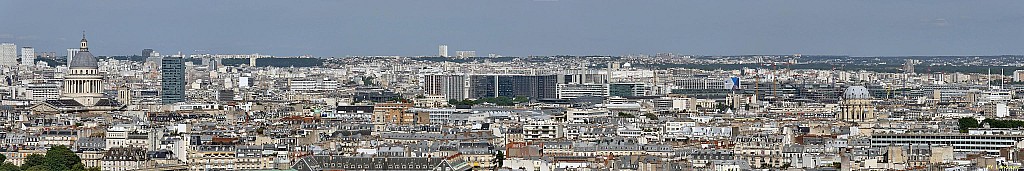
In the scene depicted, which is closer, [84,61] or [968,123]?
[968,123]

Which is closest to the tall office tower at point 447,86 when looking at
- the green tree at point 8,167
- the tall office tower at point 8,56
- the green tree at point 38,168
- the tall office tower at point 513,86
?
the tall office tower at point 513,86

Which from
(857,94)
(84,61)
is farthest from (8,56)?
(857,94)

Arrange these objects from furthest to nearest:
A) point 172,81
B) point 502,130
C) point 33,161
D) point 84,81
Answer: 1. point 172,81
2. point 84,81
3. point 502,130
4. point 33,161

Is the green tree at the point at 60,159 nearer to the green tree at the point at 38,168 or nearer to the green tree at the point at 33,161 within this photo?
the green tree at the point at 33,161

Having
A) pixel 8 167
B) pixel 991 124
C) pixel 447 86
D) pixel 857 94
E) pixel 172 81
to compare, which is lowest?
pixel 8 167

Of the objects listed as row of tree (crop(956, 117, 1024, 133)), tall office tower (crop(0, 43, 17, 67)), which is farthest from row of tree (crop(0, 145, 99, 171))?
tall office tower (crop(0, 43, 17, 67))

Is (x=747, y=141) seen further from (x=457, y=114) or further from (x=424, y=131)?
(x=457, y=114)

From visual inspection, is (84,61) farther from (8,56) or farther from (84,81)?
(8,56)

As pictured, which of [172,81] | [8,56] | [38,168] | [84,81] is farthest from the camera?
[8,56]
